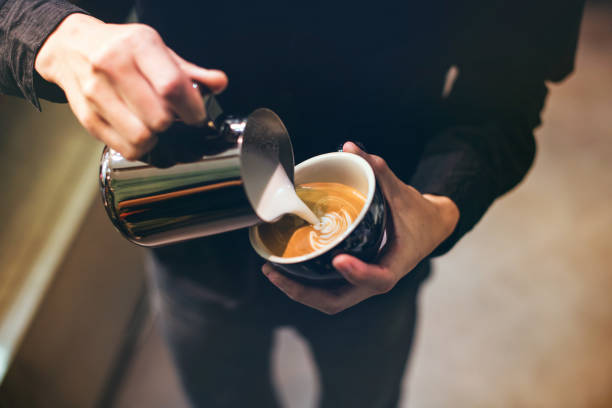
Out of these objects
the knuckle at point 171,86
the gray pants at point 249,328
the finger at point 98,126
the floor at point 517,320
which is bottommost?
the floor at point 517,320

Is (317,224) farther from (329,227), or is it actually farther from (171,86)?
(171,86)

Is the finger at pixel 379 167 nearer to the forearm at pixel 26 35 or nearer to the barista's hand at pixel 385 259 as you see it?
the barista's hand at pixel 385 259

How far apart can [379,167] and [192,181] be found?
0.59 feet

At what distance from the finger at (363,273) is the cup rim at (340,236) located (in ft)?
0.05

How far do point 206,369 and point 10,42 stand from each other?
666mm

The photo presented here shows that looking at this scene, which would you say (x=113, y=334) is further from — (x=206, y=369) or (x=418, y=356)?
(x=418, y=356)

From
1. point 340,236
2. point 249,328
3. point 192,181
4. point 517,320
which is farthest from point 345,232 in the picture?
point 517,320

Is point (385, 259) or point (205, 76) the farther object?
point (385, 259)

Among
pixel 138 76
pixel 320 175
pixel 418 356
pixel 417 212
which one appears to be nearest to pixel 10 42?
pixel 138 76

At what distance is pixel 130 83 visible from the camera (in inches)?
12.2

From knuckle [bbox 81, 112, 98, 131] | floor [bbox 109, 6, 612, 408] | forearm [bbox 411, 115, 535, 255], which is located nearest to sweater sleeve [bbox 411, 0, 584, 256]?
forearm [bbox 411, 115, 535, 255]

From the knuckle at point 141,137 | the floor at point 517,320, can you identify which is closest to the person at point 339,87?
the knuckle at point 141,137

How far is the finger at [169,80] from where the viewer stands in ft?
0.97

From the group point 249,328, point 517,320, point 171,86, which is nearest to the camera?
point 171,86
